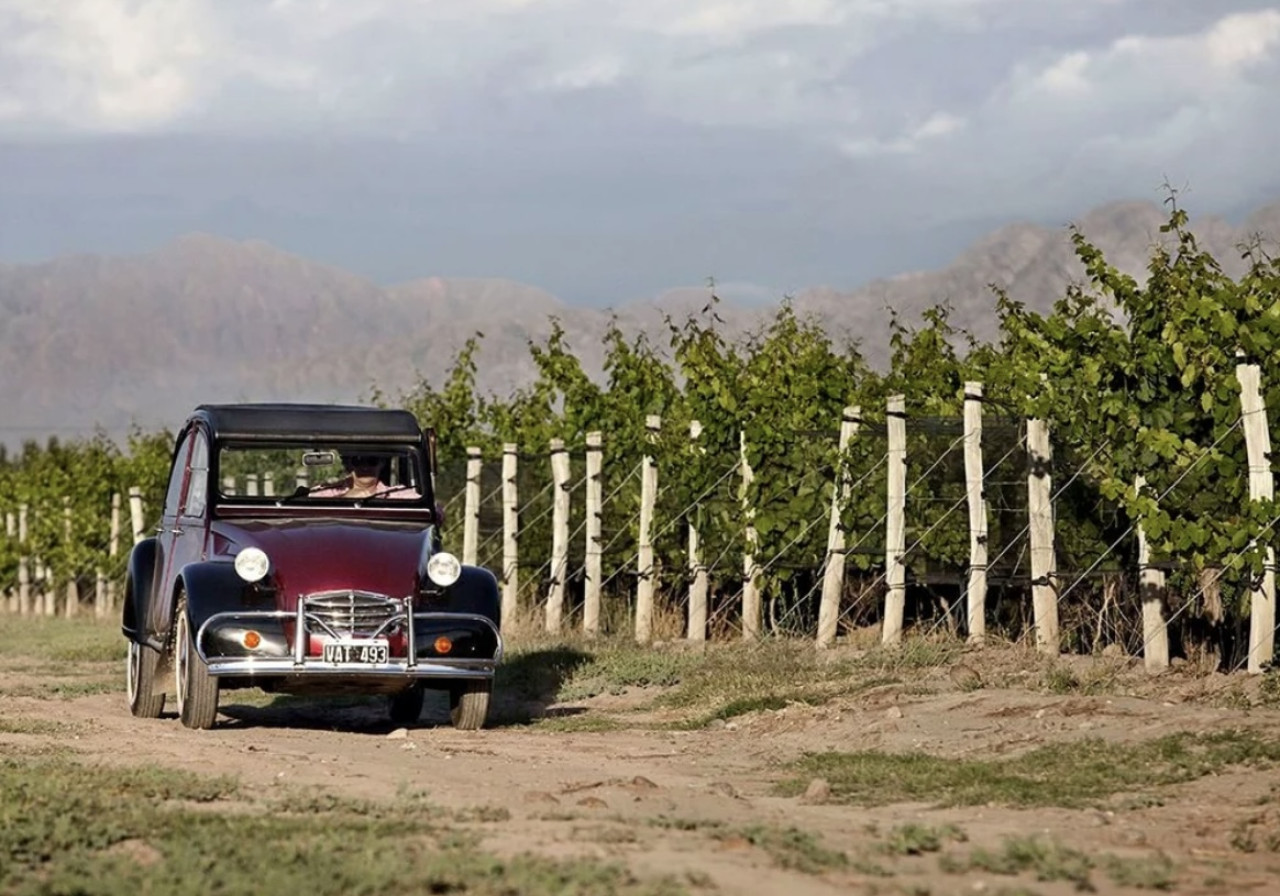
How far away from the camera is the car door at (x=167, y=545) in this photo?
52.8 ft

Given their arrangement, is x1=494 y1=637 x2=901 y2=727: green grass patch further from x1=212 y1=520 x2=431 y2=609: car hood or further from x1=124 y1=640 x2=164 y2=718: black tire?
x1=124 y1=640 x2=164 y2=718: black tire

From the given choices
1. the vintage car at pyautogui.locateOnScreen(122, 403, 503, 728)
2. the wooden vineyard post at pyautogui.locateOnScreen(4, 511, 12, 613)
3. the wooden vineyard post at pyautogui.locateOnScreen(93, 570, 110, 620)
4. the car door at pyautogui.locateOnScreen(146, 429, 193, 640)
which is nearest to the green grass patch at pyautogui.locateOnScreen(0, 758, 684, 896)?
the vintage car at pyautogui.locateOnScreen(122, 403, 503, 728)

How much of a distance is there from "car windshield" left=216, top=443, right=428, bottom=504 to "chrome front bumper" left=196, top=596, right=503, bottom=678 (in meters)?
1.81

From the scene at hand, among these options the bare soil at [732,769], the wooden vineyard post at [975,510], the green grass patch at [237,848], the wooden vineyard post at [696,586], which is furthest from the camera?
the wooden vineyard post at [696,586]

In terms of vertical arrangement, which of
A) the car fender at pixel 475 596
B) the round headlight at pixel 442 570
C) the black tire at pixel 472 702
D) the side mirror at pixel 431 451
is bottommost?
the black tire at pixel 472 702

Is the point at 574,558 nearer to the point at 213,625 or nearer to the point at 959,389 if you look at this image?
the point at 959,389

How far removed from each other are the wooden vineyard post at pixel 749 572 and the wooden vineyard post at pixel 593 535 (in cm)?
261

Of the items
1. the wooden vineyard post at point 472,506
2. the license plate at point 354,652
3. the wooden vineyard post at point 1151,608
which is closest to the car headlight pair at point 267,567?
the license plate at point 354,652

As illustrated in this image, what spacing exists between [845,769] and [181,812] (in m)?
3.79

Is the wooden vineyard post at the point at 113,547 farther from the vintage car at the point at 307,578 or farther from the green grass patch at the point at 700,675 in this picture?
the vintage car at the point at 307,578

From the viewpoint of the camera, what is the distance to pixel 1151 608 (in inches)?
651

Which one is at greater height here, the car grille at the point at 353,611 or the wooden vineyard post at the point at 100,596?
the car grille at the point at 353,611

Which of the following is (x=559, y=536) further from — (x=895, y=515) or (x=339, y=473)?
(x=339, y=473)

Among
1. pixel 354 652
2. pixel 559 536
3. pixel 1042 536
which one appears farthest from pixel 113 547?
pixel 354 652
